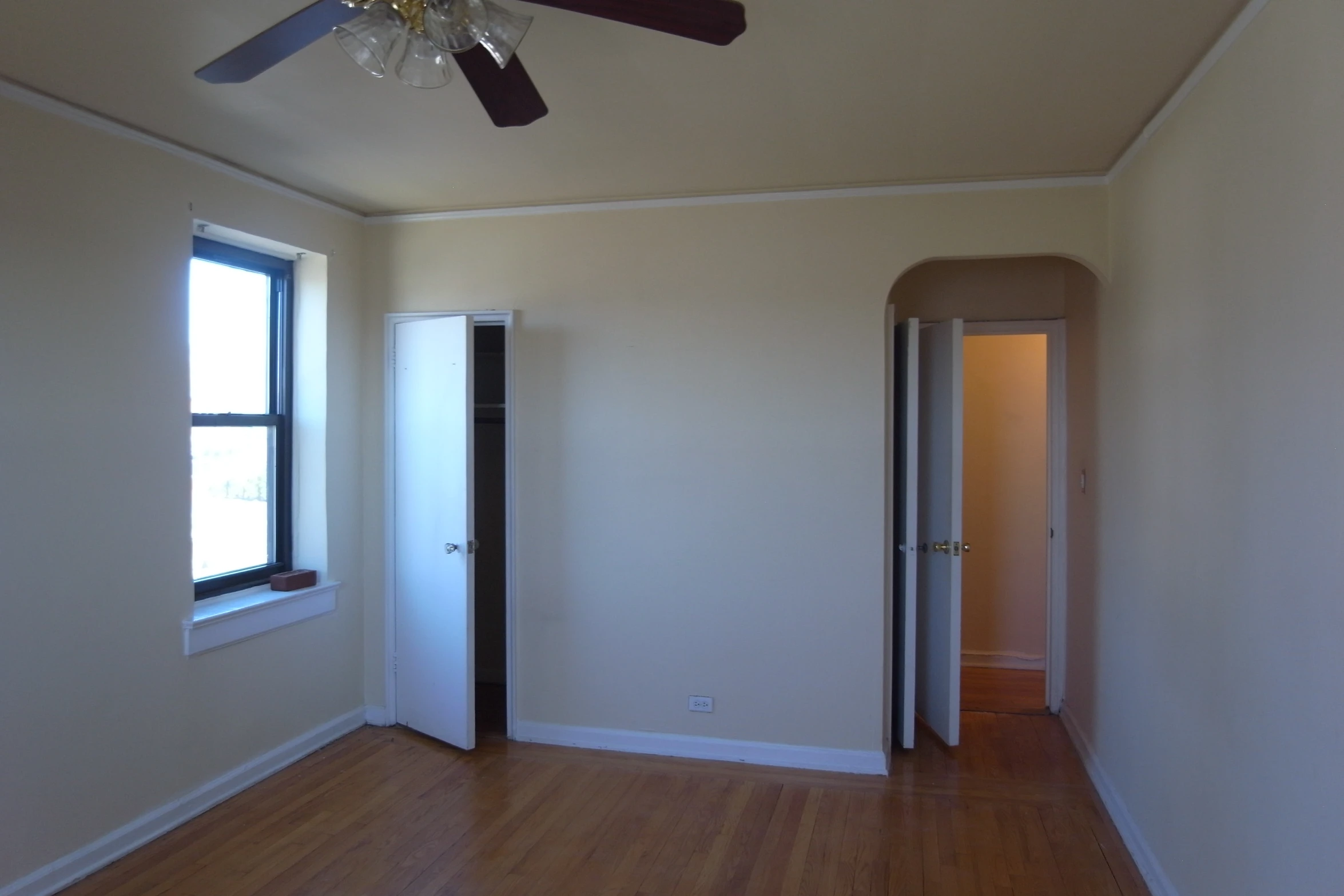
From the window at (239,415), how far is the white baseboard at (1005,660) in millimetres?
4173

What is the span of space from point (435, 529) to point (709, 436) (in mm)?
1402

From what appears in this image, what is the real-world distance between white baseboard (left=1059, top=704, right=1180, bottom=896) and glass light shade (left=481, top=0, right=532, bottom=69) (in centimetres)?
301

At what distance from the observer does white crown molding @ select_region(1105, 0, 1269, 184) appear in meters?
2.13

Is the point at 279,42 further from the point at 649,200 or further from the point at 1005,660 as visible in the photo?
the point at 1005,660

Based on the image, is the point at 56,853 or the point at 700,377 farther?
the point at 700,377

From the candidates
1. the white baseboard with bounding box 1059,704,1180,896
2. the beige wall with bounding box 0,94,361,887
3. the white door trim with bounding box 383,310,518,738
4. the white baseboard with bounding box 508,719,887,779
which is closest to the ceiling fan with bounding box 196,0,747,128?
the beige wall with bounding box 0,94,361,887

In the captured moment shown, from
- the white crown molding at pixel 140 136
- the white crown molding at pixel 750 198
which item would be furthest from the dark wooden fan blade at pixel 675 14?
the white crown molding at pixel 750 198

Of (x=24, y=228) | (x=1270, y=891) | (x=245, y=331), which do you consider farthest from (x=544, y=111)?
(x=1270, y=891)

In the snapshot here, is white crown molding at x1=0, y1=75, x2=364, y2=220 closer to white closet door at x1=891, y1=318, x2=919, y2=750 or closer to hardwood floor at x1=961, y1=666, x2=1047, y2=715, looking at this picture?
white closet door at x1=891, y1=318, x2=919, y2=750

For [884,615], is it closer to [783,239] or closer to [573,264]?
[783,239]

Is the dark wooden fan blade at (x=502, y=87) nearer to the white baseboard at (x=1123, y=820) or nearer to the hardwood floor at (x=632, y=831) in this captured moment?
the hardwood floor at (x=632, y=831)

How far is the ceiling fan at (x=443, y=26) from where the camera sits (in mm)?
1700

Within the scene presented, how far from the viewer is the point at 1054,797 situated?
139 inches

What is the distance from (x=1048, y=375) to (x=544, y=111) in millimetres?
3327
